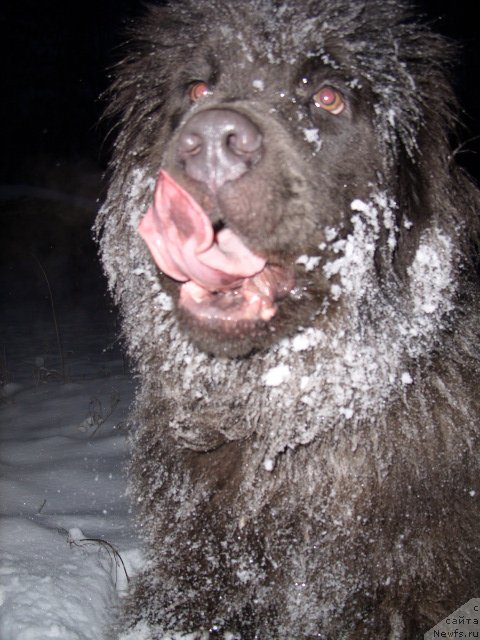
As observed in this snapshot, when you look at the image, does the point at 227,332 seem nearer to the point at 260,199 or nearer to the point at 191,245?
the point at 191,245

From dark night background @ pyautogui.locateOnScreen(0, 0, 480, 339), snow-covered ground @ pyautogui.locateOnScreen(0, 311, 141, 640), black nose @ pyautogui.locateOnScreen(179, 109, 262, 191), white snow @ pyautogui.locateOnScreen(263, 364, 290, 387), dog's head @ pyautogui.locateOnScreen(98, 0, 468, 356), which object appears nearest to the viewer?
black nose @ pyautogui.locateOnScreen(179, 109, 262, 191)

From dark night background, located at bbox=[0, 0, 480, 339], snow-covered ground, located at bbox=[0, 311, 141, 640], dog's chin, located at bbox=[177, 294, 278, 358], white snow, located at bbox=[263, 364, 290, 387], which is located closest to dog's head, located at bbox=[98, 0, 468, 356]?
dog's chin, located at bbox=[177, 294, 278, 358]

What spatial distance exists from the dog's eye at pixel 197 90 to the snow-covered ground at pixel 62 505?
6.02 feet

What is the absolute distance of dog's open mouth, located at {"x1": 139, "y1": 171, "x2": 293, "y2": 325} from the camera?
1658mm

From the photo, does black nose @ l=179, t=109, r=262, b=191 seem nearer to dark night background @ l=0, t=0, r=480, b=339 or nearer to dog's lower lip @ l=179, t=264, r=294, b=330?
dog's lower lip @ l=179, t=264, r=294, b=330

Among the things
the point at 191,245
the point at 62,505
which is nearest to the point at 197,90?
the point at 191,245

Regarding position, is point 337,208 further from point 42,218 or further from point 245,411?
point 42,218

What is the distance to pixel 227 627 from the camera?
198cm

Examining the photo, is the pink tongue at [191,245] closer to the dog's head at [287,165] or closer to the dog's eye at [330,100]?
the dog's head at [287,165]

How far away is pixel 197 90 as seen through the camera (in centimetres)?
229

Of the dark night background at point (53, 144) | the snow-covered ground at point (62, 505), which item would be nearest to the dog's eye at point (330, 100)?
the snow-covered ground at point (62, 505)

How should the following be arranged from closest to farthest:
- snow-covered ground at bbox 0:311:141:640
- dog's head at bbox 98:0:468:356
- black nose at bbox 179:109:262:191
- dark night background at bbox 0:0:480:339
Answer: black nose at bbox 179:109:262:191 → dog's head at bbox 98:0:468:356 → snow-covered ground at bbox 0:311:141:640 → dark night background at bbox 0:0:480:339

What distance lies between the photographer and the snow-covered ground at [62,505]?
6.91ft

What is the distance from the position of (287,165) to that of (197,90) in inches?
29.6
